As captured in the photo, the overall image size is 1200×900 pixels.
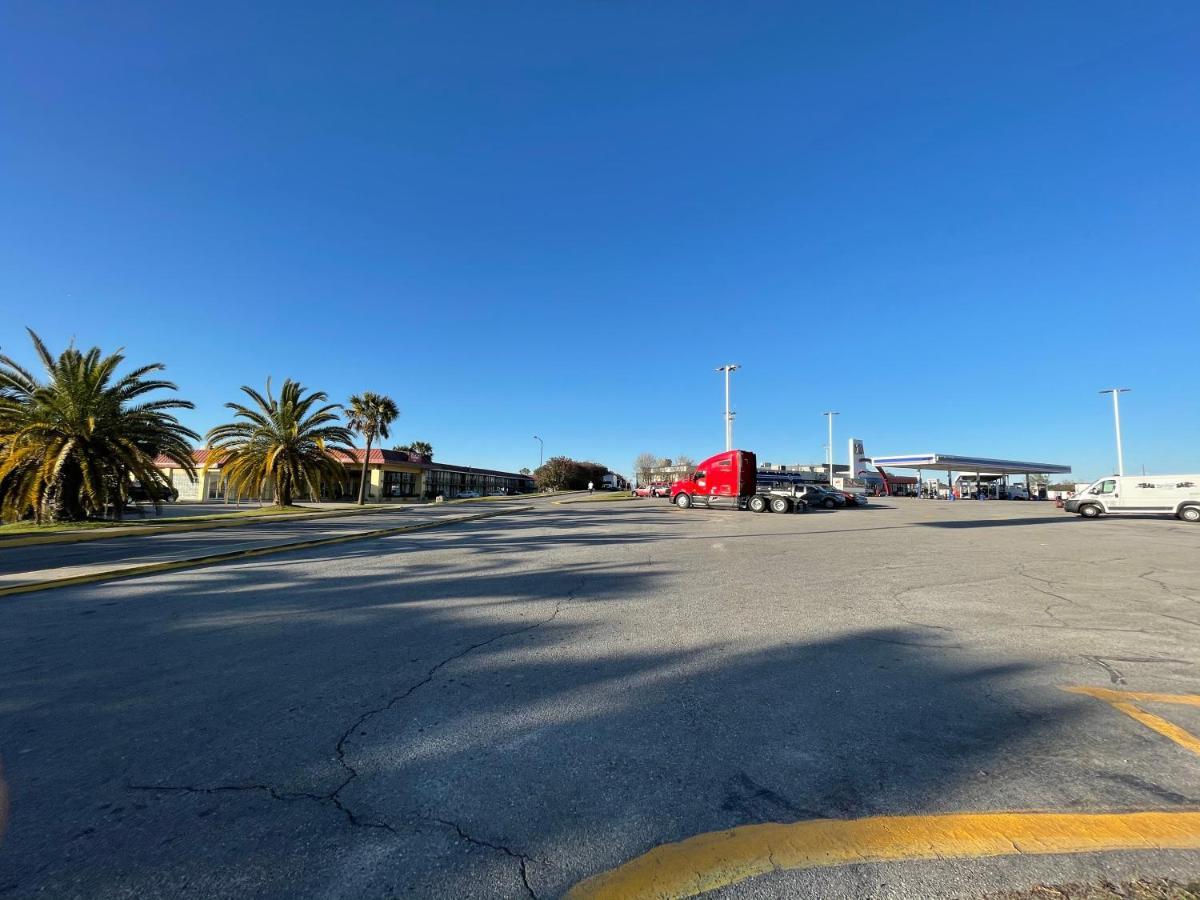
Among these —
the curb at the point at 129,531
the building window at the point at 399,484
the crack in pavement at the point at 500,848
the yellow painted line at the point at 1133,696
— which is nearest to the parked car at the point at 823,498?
the curb at the point at 129,531

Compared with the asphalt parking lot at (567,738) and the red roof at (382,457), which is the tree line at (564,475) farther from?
the asphalt parking lot at (567,738)

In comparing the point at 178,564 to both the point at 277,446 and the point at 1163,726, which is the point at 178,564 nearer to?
the point at 1163,726

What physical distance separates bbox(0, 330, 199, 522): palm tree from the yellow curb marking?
25.2 metres

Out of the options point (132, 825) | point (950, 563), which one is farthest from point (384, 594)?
point (950, 563)

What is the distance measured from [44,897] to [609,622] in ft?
15.3

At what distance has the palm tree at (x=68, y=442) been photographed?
1841cm

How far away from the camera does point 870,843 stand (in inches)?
97.0

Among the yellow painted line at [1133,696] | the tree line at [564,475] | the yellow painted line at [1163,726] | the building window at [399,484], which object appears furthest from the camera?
the tree line at [564,475]

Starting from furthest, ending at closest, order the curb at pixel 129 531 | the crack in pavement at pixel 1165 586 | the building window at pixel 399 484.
Answer: 1. the building window at pixel 399 484
2. the curb at pixel 129 531
3. the crack in pavement at pixel 1165 586

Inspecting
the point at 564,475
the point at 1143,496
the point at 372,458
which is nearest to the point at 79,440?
the point at 372,458

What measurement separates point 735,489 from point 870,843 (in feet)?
96.0

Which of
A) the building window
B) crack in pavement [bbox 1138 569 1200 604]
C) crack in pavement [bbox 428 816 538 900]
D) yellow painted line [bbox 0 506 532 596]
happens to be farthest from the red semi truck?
the building window

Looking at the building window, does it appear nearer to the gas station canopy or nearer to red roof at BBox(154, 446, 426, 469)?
red roof at BBox(154, 446, 426, 469)

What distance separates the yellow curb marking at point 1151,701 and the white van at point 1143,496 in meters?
29.8
